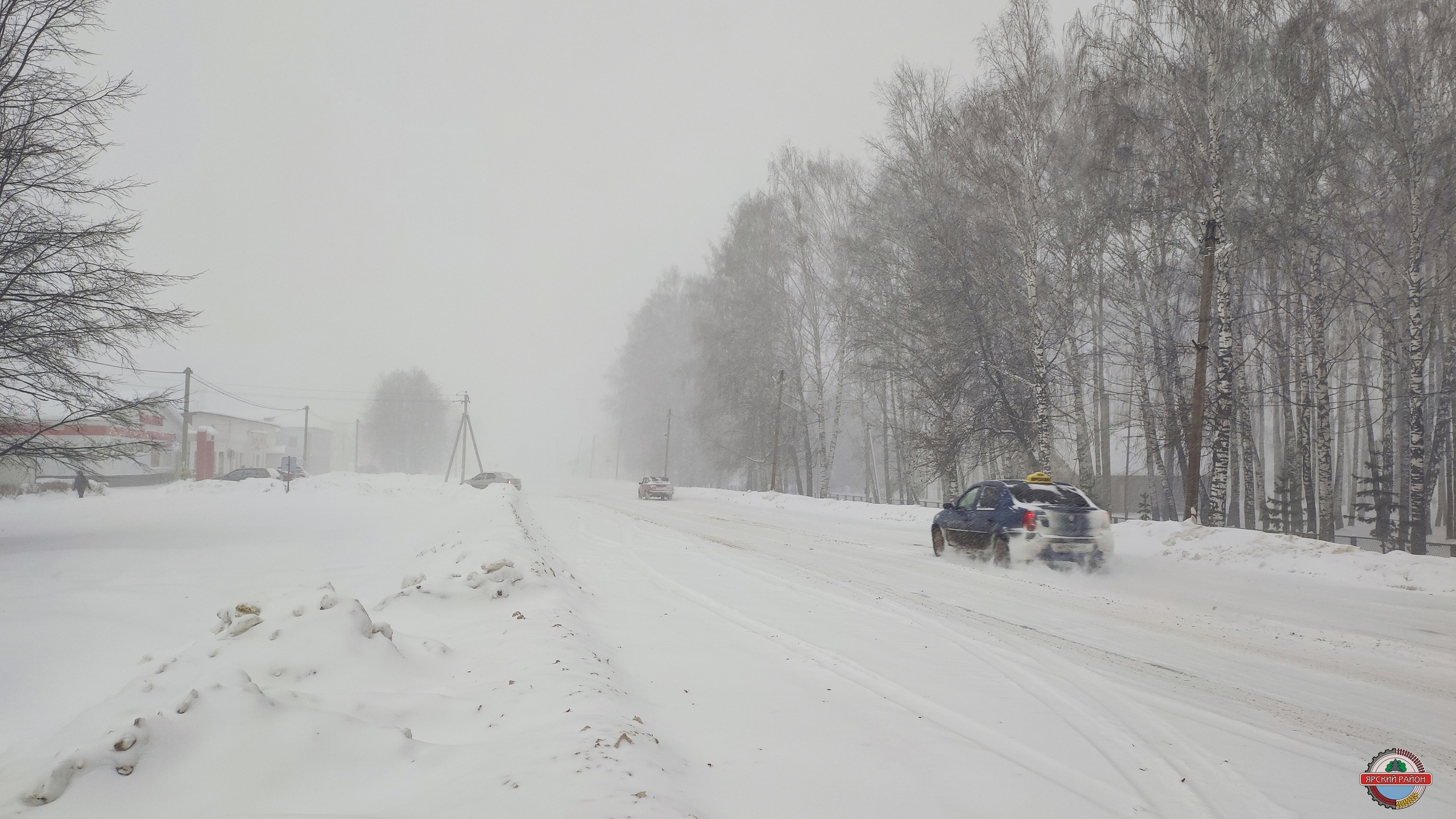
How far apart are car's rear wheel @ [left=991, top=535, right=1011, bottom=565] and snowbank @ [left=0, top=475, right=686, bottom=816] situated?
7294 mm

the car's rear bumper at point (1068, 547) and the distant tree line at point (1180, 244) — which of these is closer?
the car's rear bumper at point (1068, 547)

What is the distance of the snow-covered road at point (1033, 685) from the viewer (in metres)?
3.45

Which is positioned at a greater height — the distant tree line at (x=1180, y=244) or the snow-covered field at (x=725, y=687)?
the distant tree line at (x=1180, y=244)

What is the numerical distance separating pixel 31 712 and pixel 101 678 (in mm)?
595

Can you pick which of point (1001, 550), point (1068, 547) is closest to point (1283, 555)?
point (1068, 547)

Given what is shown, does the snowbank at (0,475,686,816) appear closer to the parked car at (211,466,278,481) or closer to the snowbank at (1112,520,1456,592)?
the snowbank at (1112,520,1456,592)

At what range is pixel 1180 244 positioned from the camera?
18.3m

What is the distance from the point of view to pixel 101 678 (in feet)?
21.7

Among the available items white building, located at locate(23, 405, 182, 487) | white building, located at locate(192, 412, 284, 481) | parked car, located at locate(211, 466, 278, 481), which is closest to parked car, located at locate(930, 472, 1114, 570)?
white building, located at locate(23, 405, 182, 487)

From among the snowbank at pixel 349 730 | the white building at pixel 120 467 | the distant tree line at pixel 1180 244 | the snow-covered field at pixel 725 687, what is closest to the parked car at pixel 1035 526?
the snow-covered field at pixel 725 687

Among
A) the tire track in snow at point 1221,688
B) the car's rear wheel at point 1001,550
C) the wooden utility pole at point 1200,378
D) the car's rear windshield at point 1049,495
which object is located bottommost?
the tire track in snow at point 1221,688

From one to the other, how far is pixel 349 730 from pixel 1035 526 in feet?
31.1

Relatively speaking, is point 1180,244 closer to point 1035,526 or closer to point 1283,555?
point 1283,555

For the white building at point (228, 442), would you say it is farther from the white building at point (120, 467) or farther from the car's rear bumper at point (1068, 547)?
the car's rear bumper at point (1068, 547)
